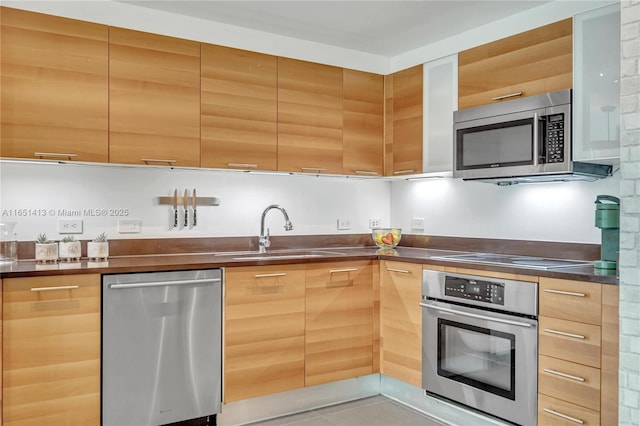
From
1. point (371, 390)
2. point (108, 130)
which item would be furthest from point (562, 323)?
point (108, 130)

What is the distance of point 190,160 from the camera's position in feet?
10.1

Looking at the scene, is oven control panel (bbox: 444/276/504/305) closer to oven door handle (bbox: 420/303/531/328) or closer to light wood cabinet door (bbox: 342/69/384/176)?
oven door handle (bbox: 420/303/531/328)

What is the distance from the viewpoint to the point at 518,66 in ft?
9.62

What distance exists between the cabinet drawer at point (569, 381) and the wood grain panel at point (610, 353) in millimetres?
33

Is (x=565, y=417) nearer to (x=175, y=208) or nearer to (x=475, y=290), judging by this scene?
(x=475, y=290)

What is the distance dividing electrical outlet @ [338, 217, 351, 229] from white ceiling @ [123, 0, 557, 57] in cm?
127

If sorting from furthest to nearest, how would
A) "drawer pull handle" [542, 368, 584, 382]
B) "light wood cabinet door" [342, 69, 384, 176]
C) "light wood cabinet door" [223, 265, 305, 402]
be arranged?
"light wood cabinet door" [342, 69, 384, 176], "light wood cabinet door" [223, 265, 305, 402], "drawer pull handle" [542, 368, 584, 382]

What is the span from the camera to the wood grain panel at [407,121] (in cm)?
356

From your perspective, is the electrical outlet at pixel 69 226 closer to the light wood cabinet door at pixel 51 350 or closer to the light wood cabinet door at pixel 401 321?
the light wood cabinet door at pixel 51 350

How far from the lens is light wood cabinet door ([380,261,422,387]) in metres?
3.11

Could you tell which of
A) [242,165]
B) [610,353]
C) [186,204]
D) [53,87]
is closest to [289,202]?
[242,165]

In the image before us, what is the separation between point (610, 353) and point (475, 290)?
71 centimetres

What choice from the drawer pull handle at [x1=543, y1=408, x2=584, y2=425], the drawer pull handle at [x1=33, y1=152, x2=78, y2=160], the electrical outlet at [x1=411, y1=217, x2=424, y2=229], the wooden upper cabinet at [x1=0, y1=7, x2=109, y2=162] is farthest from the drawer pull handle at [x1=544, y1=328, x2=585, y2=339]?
the drawer pull handle at [x1=33, y1=152, x2=78, y2=160]

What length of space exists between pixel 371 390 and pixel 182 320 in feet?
4.58
